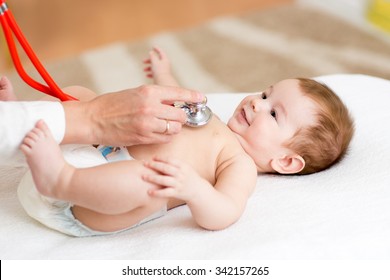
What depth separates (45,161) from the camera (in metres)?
1.05

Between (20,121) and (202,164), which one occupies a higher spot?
(20,121)

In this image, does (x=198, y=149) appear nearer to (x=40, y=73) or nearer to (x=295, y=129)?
(x=295, y=129)

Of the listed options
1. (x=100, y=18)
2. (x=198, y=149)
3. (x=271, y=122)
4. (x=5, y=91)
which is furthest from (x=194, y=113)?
(x=100, y=18)

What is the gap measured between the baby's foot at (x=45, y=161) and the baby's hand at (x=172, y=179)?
155 mm

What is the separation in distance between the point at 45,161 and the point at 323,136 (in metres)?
0.62

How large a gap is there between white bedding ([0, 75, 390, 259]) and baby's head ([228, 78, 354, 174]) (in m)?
0.03

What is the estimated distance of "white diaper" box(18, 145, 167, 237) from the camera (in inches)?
45.9

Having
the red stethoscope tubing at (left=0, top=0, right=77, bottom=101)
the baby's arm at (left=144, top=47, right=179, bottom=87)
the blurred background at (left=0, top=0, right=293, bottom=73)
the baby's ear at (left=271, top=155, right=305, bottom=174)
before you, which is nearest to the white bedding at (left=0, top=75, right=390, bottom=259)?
the baby's ear at (left=271, top=155, right=305, bottom=174)

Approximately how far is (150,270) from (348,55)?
186cm

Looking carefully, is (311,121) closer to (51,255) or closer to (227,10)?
(51,255)

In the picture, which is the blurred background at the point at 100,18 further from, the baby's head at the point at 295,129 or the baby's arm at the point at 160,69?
the baby's head at the point at 295,129

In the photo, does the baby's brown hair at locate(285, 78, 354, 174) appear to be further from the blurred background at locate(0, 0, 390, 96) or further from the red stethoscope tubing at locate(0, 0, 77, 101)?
the blurred background at locate(0, 0, 390, 96)

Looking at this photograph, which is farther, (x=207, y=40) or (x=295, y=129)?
(x=207, y=40)

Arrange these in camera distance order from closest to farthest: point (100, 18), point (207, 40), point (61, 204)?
1. point (61, 204)
2. point (207, 40)
3. point (100, 18)
